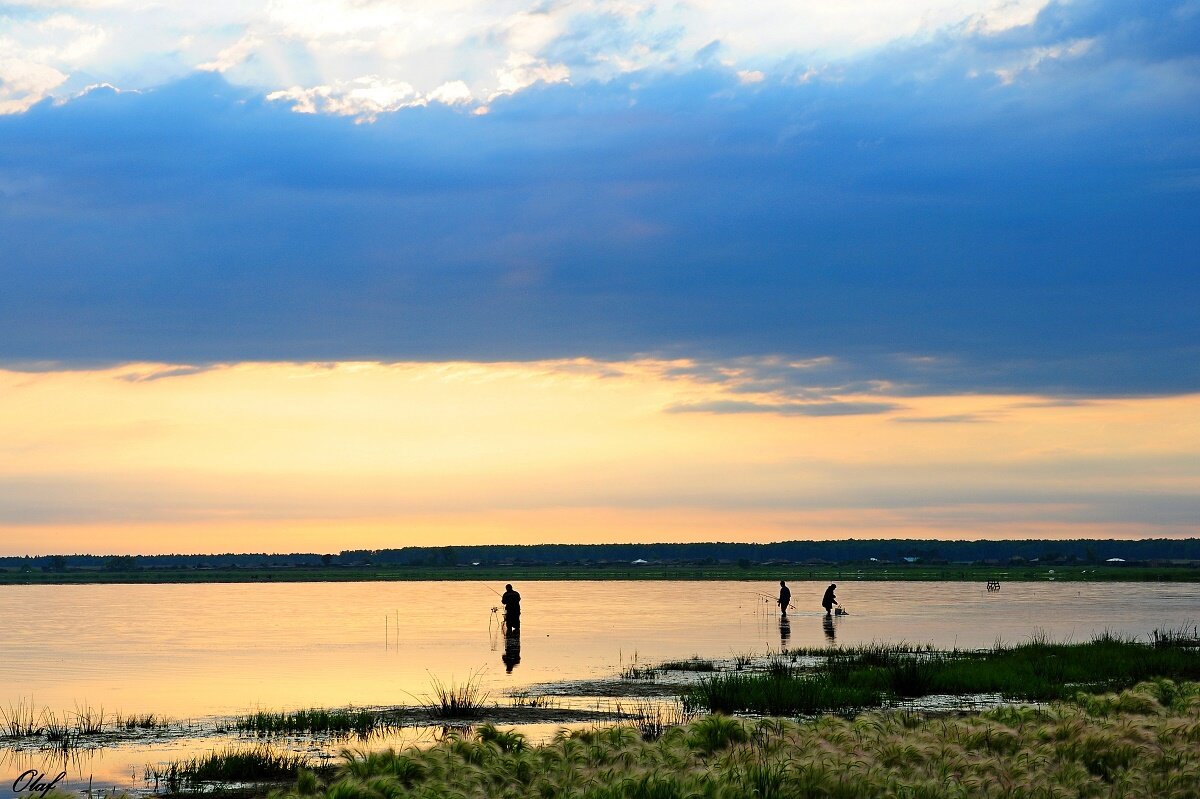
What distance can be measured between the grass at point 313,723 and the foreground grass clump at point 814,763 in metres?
5.63

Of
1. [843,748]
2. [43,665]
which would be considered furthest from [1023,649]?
[43,665]

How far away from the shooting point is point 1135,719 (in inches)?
730

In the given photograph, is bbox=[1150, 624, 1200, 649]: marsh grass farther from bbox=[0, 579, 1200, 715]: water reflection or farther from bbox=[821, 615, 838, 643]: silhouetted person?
bbox=[821, 615, 838, 643]: silhouetted person

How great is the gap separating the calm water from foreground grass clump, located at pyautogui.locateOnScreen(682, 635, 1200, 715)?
5.51 m

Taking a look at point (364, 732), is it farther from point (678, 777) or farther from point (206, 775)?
point (678, 777)

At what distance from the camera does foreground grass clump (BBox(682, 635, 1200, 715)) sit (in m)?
26.3

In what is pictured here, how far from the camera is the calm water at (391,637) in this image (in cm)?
3084

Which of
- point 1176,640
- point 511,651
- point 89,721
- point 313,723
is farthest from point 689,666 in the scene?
point 89,721

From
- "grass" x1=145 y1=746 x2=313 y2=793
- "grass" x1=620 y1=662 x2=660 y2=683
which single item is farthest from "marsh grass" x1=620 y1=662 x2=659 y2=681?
"grass" x1=145 y1=746 x2=313 y2=793

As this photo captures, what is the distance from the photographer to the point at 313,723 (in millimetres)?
23625

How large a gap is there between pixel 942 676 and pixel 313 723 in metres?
14.3

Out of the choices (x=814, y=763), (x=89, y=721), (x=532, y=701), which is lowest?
(x=532, y=701)

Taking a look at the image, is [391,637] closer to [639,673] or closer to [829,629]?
[639,673]

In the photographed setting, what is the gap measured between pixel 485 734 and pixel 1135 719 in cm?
895
